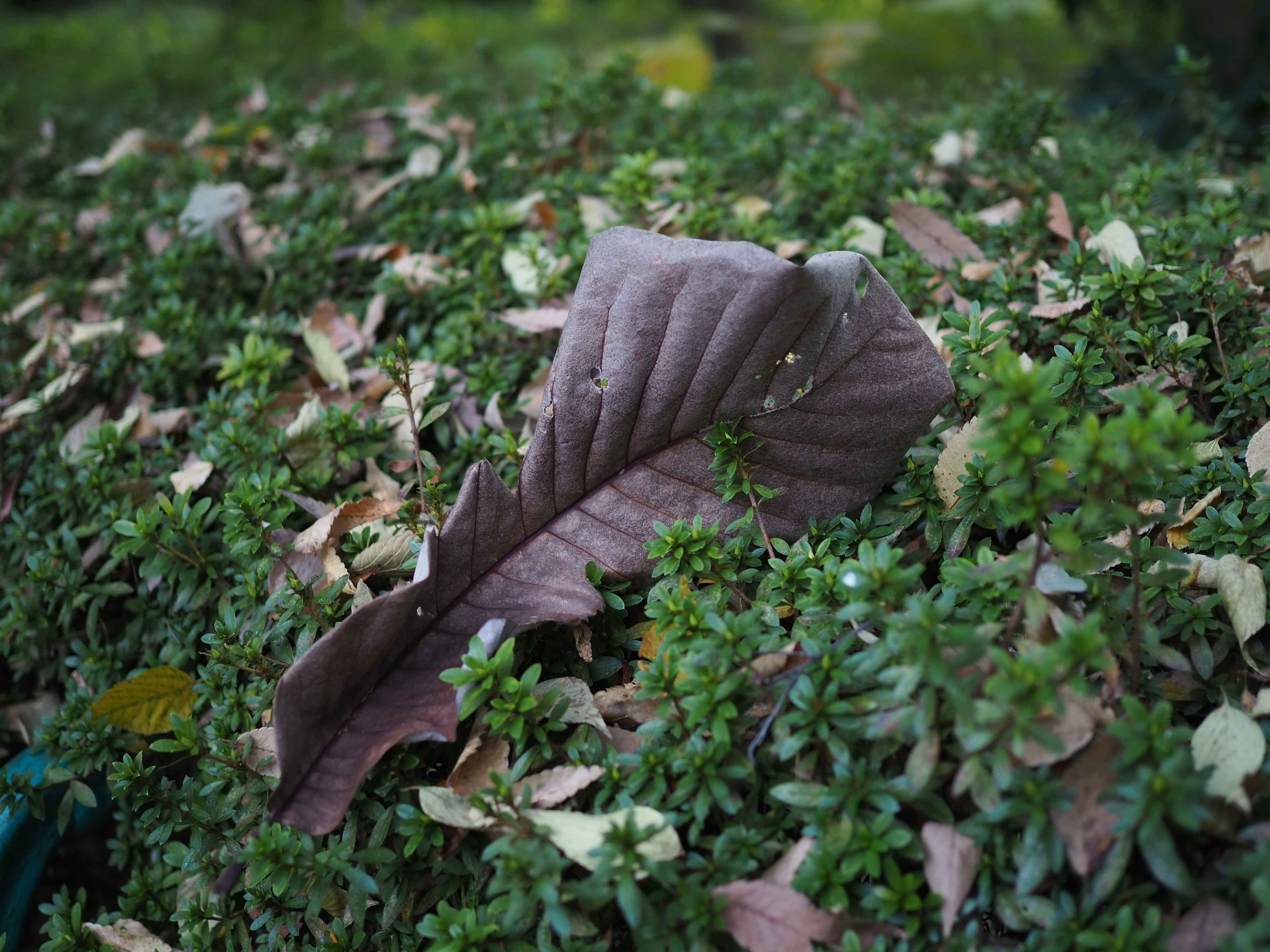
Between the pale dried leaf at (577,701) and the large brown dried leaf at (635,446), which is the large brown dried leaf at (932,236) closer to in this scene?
the large brown dried leaf at (635,446)

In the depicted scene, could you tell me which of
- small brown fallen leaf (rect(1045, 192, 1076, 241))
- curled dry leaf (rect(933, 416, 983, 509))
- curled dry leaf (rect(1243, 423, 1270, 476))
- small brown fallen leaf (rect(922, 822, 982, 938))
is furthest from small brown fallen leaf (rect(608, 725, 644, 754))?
small brown fallen leaf (rect(1045, 192, 1076, 241))

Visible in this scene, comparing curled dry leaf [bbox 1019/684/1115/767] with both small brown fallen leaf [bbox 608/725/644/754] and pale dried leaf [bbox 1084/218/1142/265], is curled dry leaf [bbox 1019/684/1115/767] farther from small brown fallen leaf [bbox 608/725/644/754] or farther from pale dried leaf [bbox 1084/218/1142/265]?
pale dried leaf [bbox 1084/218/1142/265]

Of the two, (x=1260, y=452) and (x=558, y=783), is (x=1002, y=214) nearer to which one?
(x=1260, y=452)

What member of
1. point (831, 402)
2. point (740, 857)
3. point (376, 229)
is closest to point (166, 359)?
point (376, 229)

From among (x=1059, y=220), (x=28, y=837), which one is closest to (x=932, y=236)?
(x=1059, y=220)

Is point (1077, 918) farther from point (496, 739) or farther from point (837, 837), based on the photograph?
point (496, 739)
